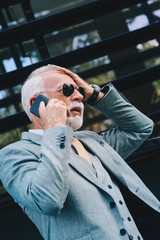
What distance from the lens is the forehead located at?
153 cm

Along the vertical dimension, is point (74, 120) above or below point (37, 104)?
below

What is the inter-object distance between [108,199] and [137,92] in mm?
1186

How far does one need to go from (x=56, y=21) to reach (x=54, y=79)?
60cm

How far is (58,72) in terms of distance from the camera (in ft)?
5.34

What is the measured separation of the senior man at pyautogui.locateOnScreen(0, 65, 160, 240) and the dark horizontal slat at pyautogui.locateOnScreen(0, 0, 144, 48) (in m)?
0.40

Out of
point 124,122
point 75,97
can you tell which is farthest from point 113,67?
point 75,97

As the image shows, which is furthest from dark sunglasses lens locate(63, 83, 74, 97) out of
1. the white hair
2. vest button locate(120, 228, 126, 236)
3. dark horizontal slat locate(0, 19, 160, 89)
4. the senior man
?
vest button locate(120, 228, 126, 236)

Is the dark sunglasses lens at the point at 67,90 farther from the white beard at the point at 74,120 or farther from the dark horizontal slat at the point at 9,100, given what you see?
the dark horizontal slat at the point at 9,100

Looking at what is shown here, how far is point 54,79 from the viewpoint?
156cm

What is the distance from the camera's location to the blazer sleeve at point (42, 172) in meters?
1.06

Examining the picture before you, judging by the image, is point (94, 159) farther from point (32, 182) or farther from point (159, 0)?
point (159, 0)

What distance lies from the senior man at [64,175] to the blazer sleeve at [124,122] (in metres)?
0.16

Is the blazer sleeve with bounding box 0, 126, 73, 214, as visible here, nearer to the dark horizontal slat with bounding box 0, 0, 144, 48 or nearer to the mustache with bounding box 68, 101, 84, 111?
the mustache with bounding box 68, 101, 84, 111

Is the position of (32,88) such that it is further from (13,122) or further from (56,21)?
(56,21)
